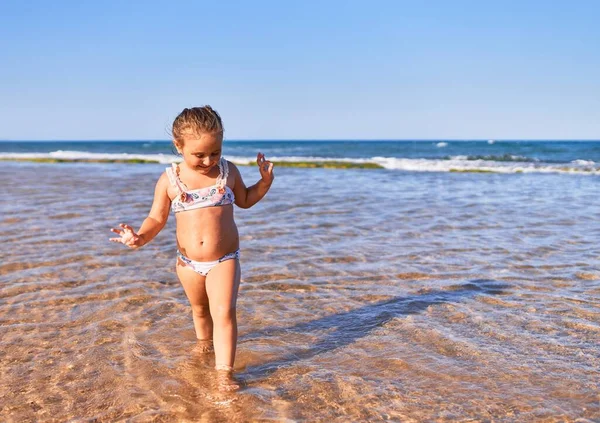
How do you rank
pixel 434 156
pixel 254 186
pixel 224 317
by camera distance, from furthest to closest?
pixel 434 156 < pixel 254 186 < pixel 224 317

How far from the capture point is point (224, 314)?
3.41 metres

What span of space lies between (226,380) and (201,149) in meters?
1.32

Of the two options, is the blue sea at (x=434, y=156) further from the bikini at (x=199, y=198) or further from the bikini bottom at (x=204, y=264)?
the bikini bottom at (x=204, y=264)

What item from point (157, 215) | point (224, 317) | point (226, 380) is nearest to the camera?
point (226, 380)

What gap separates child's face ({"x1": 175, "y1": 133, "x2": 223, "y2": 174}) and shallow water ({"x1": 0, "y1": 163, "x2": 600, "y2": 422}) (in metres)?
1.21

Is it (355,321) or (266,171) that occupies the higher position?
(266,171)

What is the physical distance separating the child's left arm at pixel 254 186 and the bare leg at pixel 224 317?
0.52 m

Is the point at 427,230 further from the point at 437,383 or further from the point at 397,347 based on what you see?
the point at 437,383

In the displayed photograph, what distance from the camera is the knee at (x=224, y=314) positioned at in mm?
3410

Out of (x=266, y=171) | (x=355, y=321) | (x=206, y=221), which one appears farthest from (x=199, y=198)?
(x=355, y=321)

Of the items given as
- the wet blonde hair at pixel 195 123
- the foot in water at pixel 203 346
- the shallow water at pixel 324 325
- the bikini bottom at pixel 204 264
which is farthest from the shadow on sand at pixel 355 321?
the wet blonde hair at pixel 195 123

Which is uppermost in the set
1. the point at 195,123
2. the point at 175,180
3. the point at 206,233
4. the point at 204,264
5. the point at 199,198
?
the point at 195,123

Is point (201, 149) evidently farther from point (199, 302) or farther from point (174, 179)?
point (199, 302)

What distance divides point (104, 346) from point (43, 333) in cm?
51
